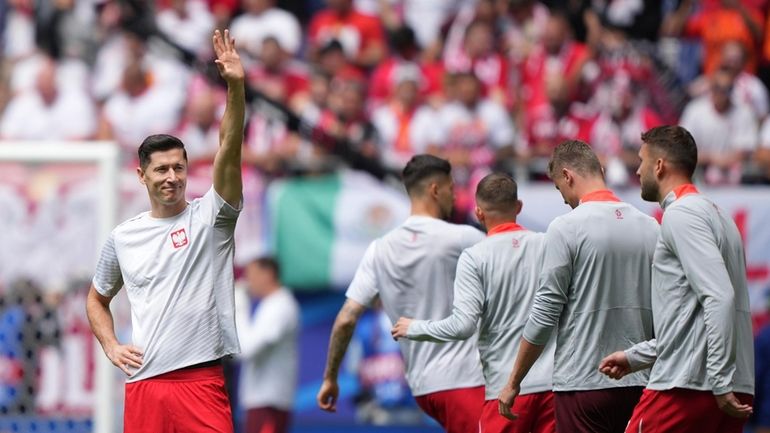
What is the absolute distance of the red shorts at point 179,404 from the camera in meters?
6.86

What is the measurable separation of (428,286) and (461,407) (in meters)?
0.72

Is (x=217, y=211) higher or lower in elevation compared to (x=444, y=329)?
higher

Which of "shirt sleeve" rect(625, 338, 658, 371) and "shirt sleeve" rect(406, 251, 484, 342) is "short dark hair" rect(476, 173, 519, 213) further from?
"shirt sleeve" rect(625, 338, 658, 371)

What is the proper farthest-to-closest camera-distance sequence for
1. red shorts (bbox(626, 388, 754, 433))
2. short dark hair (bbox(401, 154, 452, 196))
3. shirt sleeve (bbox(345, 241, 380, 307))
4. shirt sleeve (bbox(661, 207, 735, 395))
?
shirt sleeve (bbox(345, 241, 380, 307))
short dark hair (bbox(401, 154, 452, 196))
red shorts (bbox(626, 388, 754, 433))
shirt sleeve (bbox(661, 207, 735, 395))

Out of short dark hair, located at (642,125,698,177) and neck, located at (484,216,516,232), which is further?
neck, located at (484,216,516,232)

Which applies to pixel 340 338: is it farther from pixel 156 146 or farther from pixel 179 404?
pixel 156 146

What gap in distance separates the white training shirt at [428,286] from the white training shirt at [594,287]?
4.30ft

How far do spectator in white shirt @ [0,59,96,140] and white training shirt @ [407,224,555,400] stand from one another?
9.22 m

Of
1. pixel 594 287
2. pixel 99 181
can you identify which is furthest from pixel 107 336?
pixel 99 181

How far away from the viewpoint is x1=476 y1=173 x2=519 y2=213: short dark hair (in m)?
7.51

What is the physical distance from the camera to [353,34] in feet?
54.5

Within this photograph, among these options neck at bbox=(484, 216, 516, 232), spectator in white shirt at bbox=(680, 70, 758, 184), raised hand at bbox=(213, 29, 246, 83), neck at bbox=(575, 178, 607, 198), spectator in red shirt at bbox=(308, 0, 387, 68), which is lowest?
neck at bbox=(484, 216, 516, 232)

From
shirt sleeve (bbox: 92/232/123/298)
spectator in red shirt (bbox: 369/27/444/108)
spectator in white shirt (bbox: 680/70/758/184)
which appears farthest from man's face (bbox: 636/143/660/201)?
spectator in red shirt (bbox: 369/27/444/108)

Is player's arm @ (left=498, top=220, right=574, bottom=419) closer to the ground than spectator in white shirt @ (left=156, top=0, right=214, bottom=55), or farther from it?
closer to the ground
